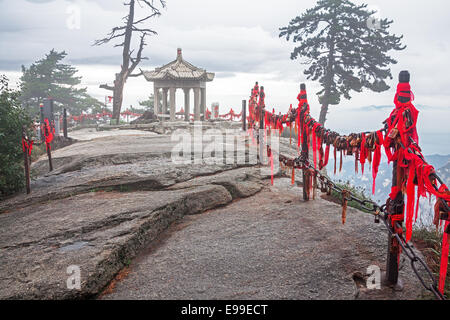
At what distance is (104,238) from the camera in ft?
13.8

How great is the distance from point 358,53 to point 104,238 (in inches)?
675

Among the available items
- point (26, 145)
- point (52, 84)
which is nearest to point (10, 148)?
point (26, 145)

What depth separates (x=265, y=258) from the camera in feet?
13.0

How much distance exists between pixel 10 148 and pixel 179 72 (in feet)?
42.2

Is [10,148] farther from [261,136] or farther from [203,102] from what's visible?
[203,102]

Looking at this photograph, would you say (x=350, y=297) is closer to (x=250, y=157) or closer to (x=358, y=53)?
(x=250, y=157)

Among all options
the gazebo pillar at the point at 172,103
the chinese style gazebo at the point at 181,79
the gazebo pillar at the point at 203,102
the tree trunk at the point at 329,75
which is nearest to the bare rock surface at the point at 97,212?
the gazebo pillar at the point at 172,103

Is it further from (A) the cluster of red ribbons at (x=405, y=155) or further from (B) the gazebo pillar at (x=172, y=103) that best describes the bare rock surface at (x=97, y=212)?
(B) the gazebo pillar at (x=172, y=103)

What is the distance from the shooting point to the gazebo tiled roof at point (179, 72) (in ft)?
61.0

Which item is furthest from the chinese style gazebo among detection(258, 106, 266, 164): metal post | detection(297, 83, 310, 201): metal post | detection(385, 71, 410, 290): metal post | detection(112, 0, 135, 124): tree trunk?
detection(385, 71, 410, 290): metal post

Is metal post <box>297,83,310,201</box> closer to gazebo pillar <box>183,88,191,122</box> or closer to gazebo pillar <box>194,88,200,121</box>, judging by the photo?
gazebo pillar <box>194,88,200,121</box>

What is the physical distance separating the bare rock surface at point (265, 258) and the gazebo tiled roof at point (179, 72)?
46.7 ft

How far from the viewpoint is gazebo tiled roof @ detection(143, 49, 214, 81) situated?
61.0 feet
